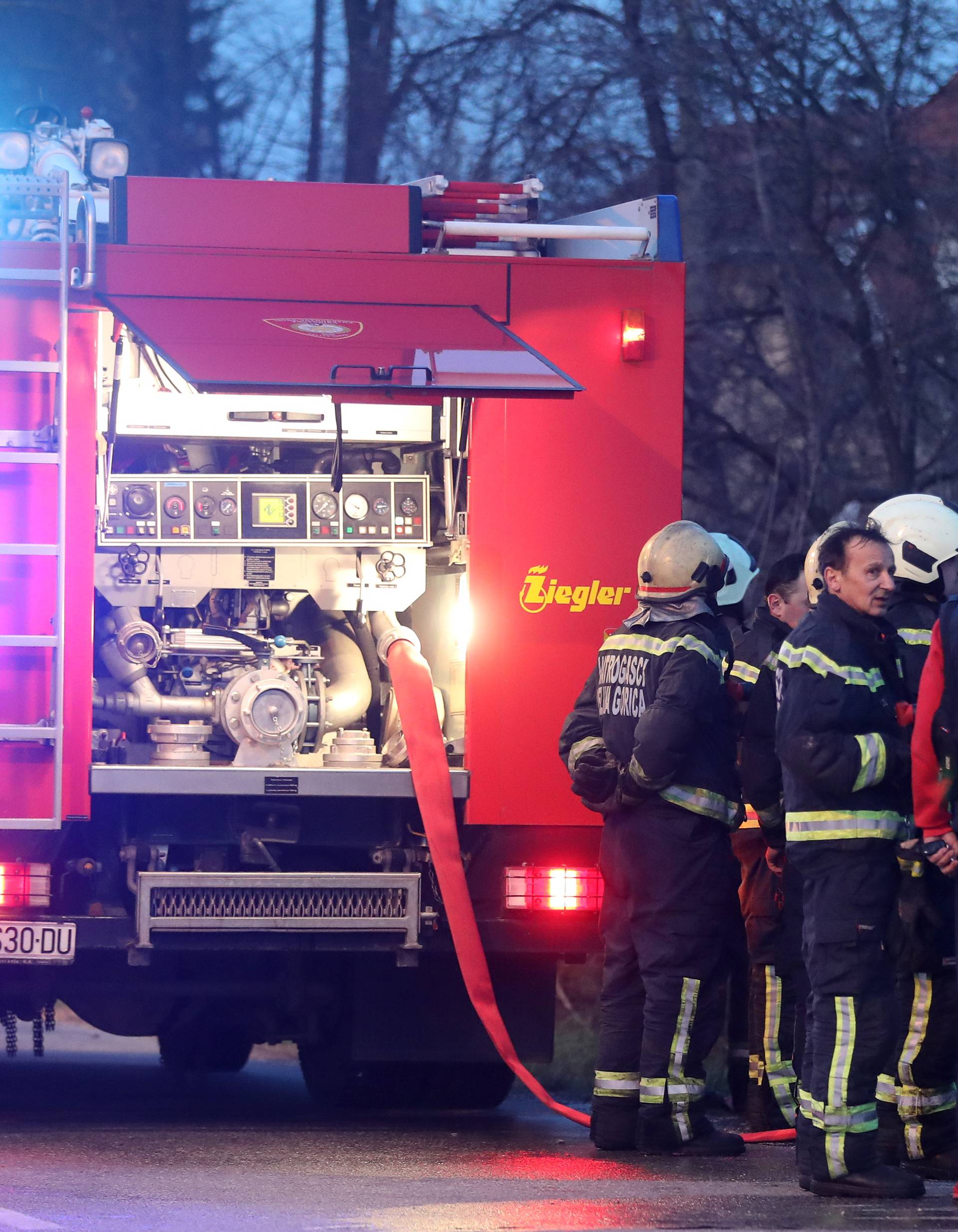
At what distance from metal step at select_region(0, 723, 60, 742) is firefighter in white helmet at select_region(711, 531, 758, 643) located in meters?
2.44

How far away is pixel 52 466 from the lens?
6152 mm

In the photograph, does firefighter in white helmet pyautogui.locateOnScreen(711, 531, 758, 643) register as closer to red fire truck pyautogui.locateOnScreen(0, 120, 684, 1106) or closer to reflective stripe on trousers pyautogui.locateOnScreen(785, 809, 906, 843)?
red fire truck pyautogui.locateOnScreen(0, 120, 684, 1106)

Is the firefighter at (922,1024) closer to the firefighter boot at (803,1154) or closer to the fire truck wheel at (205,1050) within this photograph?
the firefighter boot at (803,1154)

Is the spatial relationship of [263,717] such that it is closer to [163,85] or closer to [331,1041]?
[331,1041]

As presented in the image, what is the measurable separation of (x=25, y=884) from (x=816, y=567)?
2.62 m

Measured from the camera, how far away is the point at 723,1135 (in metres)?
5.81

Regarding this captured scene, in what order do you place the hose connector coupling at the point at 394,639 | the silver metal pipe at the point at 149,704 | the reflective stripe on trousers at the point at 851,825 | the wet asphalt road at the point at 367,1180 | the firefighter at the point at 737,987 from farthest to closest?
the firefighter at the point at 737,987
the hose connector coupling at the point at 394,639
the silver metal pipe at the point at 149,704
the reflective stripe on trousers at the point at 851,825
the wet asphalt road at the point at 367,1180

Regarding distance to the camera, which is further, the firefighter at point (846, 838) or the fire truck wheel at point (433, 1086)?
the fire truck wheel at point (433, 1086)

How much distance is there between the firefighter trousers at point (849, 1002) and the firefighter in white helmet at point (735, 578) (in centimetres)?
200

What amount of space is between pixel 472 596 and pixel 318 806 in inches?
34.0

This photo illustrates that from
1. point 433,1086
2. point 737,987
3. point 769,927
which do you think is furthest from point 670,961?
point 737,987

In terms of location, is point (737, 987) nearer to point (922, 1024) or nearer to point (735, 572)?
point (735, 572)

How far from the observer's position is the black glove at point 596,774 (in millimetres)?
5855

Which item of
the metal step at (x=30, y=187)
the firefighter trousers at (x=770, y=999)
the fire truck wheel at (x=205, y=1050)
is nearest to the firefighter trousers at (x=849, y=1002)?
the firefighter trousers at (x=770, y=999)
